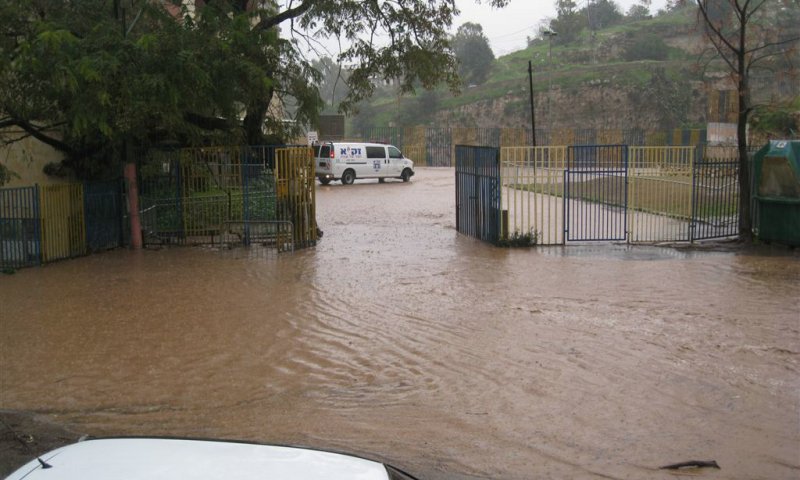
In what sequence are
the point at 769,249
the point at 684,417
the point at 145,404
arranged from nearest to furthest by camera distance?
the point at 684,417
the point at 145,404
the point at 769,249

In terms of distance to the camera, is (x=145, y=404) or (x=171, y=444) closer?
(x=171, y=444)

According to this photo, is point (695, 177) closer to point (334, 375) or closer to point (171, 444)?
point (334, 375)

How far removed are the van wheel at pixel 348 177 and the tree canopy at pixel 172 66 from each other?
1631cm

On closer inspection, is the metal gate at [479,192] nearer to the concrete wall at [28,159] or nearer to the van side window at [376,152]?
the concrete wall at [28,159]

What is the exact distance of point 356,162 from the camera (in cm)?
3672

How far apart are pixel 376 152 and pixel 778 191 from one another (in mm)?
23020

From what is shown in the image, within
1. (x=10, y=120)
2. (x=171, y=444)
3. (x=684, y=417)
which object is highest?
(x=10, y=120)

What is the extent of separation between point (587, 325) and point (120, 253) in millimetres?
10466

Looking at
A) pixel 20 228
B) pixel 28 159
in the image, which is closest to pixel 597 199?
pixel 20 228

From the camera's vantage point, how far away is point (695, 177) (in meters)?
17.5

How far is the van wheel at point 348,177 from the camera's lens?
36537 mm

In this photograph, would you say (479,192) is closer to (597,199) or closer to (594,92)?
(597,199)

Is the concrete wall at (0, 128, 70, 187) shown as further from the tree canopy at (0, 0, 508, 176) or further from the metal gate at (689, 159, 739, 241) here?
the metal gate at (689, 159, 739, 241)

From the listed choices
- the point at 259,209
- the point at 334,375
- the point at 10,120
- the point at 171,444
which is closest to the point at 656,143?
the point at 259,209
